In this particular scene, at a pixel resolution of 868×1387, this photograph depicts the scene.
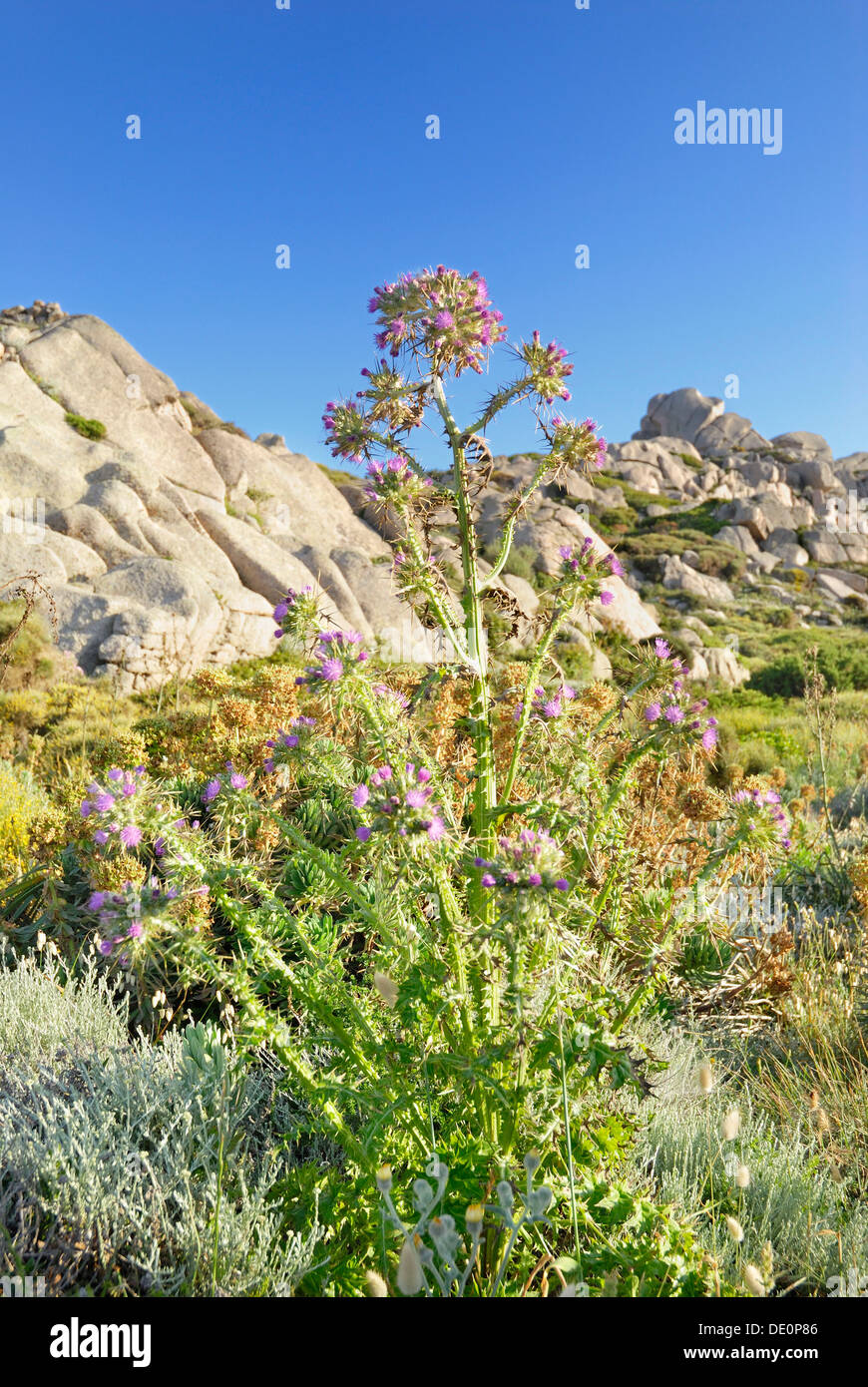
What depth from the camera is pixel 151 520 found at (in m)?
20.4

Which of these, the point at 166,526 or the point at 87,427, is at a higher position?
the point at 87,427

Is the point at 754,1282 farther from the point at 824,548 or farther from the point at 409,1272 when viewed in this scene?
the point at 824,548

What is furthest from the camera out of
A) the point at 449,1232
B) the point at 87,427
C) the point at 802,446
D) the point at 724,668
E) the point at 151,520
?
the point at 802,446

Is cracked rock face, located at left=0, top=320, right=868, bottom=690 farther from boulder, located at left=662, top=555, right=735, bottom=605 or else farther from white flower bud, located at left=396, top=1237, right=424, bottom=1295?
white flower bud, located at left=396, top=1237, right=424, bottom=1295

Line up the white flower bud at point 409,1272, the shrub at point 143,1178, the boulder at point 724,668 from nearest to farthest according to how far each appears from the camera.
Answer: the white flower bud at point 409,1272
the shrub at point 143,1178
the boulder at point 724,668

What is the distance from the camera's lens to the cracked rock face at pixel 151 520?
15.6 m

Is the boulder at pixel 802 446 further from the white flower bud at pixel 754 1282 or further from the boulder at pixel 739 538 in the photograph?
the white flower bud at pixel 754 1282

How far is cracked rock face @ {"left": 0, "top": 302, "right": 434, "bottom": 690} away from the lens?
15562 millimetres

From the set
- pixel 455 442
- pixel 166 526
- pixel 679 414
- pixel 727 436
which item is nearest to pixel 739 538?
pixel 727 436

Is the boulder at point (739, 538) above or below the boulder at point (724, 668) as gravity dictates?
above

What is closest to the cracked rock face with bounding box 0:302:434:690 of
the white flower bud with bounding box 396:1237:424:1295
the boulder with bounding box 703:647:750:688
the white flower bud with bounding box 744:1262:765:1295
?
the boulder with bounding box 703:647:750:688

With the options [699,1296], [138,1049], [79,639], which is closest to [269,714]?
[138,1049]

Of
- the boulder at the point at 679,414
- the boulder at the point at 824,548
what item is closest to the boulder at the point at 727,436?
the boulder at the point at 679,414

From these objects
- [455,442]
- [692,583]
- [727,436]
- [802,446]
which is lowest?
[455,442]
